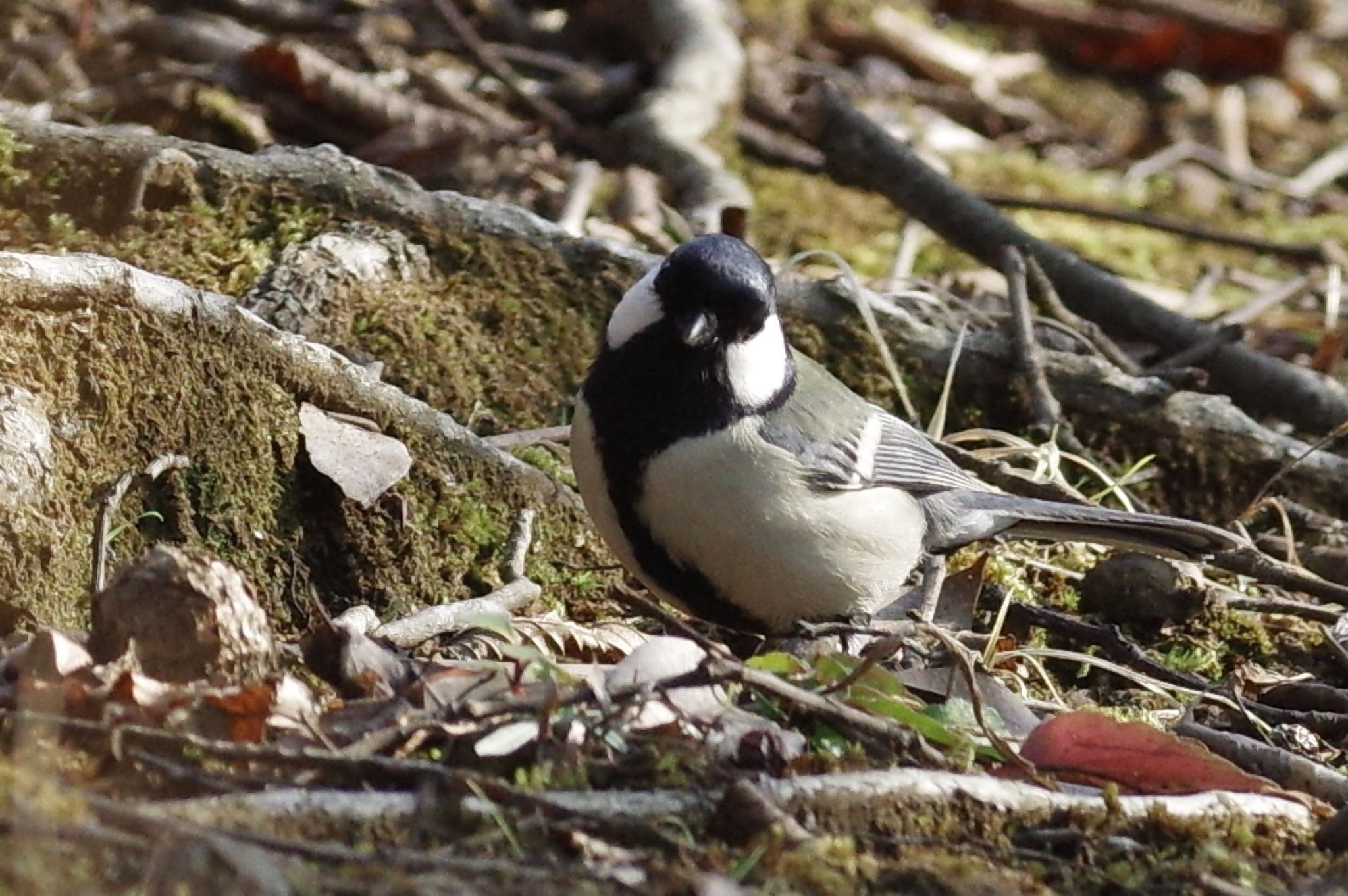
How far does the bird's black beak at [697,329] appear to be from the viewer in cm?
356

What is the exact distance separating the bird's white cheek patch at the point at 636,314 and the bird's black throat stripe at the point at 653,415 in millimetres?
24

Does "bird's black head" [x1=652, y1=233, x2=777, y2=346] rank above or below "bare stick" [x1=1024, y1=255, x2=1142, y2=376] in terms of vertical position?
above

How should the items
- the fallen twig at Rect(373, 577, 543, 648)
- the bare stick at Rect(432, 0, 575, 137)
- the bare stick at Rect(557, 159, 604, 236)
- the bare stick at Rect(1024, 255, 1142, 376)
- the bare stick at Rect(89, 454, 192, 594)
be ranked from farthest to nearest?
the bare stick at Rect(432, 0, 575, 137) → the bare stick at Rect(557, 159, 604, 236) → the bare stick at Rect(1024, 255, 1142, 376) → the fallen twig at Rect(373, 577, 543, 648) → the bare stick at Rect(89, 454, 192, 594)

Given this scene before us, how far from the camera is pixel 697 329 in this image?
3566mm

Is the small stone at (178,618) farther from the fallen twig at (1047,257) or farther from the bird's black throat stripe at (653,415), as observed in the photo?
the fallen twig at (1047,257)

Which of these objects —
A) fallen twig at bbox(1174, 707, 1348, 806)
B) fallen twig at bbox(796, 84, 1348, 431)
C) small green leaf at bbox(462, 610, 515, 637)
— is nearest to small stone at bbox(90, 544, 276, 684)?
small green leaf at bbox(462, 610, 515, 637)

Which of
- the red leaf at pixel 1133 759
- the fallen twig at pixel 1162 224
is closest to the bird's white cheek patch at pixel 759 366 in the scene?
the red leaf at pixel 1133 759

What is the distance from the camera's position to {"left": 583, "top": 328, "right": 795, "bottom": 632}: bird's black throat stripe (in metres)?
3.57

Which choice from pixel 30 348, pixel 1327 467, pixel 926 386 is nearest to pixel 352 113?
pixel 926 386

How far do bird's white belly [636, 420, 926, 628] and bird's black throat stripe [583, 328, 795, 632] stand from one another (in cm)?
3

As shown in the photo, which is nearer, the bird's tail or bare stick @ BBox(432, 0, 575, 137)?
the bird's tail

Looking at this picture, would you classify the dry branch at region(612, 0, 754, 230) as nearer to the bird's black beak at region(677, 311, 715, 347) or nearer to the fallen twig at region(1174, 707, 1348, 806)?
the bird's black beak at region(677, 311, 715, 347)

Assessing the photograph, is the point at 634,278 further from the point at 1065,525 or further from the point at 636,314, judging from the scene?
the point at 1065,525

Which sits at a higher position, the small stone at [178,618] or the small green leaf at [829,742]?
the small stone at [178,618]
